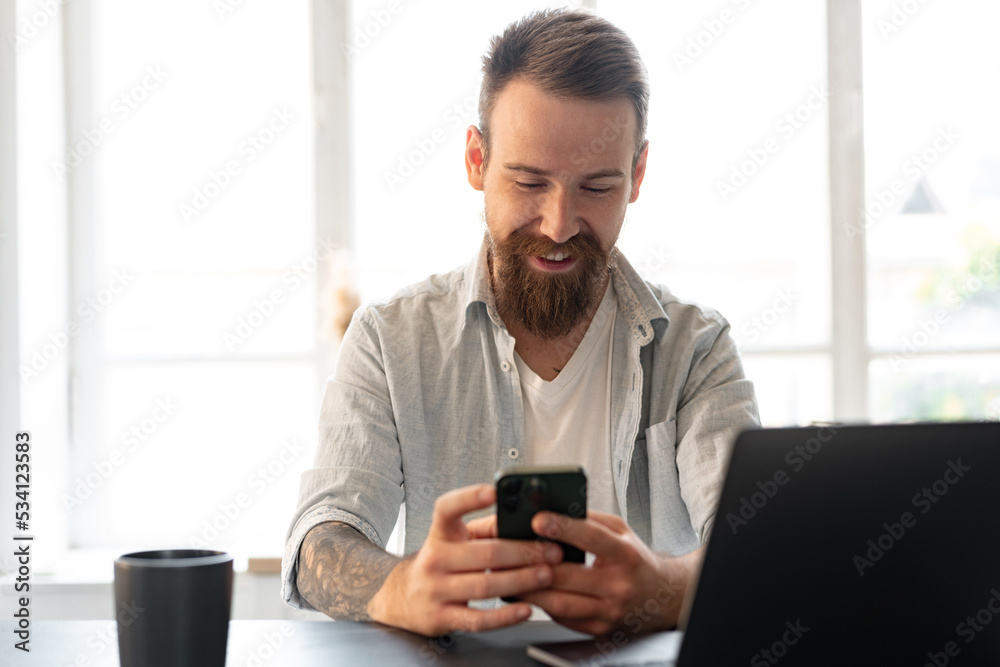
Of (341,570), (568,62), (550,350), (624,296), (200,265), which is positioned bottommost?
(341,570)

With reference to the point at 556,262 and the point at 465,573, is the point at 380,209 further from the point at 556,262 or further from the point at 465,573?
the point at 465,573

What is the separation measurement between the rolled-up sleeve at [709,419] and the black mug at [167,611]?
0.77 m

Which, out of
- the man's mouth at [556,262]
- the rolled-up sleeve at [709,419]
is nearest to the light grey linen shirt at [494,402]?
the rolled-up sleeve at [709,419]

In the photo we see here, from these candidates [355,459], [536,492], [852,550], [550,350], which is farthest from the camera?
[550,350]

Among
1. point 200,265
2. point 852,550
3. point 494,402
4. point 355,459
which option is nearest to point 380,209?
point 200,265

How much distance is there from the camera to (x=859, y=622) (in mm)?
569

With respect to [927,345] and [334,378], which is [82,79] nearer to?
[334,378]

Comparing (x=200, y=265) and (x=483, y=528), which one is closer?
(x=483, y=528)

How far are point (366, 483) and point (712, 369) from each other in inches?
25.2

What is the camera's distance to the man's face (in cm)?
135

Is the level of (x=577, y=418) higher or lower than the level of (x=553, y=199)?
lower

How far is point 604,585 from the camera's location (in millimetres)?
771

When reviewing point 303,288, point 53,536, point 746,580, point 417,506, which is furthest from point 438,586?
point 53,536

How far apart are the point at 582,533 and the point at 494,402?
671mm
